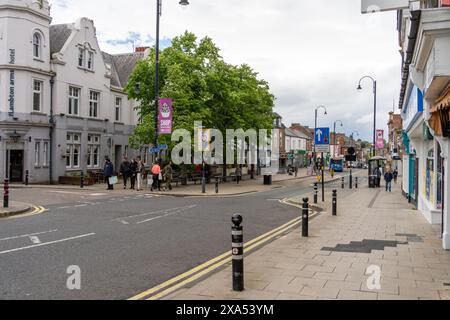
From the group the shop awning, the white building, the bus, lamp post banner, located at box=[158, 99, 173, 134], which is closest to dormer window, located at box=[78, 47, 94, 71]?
the white building

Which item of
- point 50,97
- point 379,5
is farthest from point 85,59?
point 379,5

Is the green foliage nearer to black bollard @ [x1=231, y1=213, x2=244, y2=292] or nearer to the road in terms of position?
the road

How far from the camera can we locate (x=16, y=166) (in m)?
29.1

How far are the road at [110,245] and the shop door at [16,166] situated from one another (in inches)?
586

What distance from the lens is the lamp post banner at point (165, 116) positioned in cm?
2458

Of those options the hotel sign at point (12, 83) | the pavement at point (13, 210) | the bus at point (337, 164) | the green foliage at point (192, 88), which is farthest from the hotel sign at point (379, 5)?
the bus at point (337, 164)

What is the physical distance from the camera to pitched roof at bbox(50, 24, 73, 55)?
32.6 m

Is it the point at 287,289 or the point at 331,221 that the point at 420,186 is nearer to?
the point at 331,221

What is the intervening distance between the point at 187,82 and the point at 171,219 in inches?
692

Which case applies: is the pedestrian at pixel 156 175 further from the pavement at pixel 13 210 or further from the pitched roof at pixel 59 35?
the pitched roof at pixel 59 35

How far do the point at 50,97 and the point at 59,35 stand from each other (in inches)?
236
